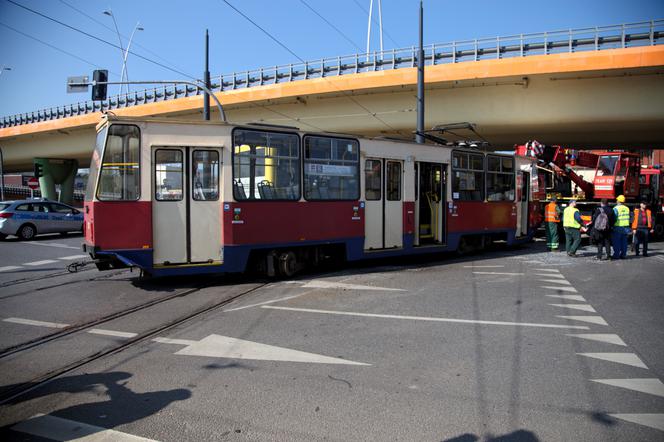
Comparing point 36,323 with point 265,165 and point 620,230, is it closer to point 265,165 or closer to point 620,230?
point 265,165

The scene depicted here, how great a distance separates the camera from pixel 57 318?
694 centimetres

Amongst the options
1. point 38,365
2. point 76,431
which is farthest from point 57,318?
point 76,431

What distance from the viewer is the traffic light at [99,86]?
18.5 m

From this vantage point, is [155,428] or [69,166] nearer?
[155,428]

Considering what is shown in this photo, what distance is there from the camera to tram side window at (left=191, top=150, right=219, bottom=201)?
901 centimetres

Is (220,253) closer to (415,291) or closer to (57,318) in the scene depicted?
(57,318)

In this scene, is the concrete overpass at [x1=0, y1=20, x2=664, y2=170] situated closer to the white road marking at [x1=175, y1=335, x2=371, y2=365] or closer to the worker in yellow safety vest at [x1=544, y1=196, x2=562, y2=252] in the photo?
the worker in yellow safety vest at [x1=544, y1=196, x2=562, y2=252]

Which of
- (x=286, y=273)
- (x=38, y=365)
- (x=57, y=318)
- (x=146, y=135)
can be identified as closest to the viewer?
(x=38, y=365)

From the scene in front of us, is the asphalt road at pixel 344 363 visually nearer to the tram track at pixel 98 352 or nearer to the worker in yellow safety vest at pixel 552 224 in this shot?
the tram track at pixel 98 352

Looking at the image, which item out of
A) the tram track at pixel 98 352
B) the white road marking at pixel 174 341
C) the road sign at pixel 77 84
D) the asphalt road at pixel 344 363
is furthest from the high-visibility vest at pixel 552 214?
the road sign at pixel 77 84

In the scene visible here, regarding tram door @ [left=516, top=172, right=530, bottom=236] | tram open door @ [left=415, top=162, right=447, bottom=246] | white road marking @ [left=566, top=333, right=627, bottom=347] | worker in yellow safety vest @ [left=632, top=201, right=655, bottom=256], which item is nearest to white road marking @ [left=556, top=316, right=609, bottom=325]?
white road marking @ [left=566, top=333, right=627, bottom=347]

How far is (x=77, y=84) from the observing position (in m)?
18.3

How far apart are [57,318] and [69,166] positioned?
154 ft

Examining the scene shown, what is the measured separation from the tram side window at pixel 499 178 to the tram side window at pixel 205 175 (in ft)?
28.8
